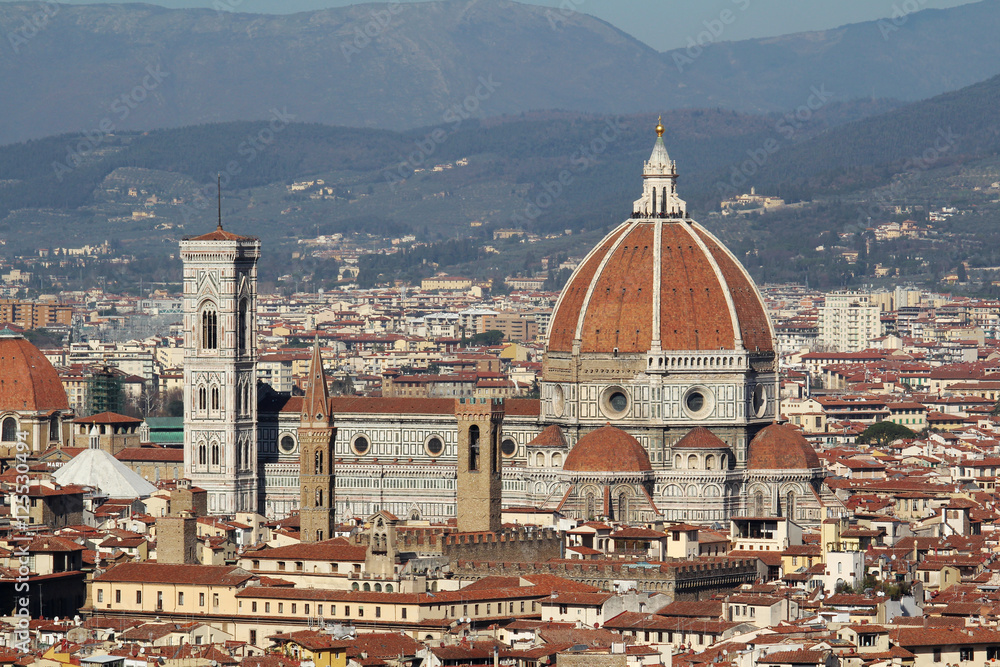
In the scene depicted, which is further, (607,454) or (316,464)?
(607,454)

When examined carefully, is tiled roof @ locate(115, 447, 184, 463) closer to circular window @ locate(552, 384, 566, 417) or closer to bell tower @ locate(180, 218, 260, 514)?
bell tower @ locate(180, 218, 260, 514)

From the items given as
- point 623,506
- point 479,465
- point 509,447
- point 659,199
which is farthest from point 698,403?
point 479,465

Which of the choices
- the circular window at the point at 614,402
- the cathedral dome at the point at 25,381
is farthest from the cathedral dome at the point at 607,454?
the cathedral dome at the point at 25,381

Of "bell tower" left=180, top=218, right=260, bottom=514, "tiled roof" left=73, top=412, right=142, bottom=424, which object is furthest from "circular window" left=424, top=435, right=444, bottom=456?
"tiled roof" left=73, top=412, right=142, bottom=424

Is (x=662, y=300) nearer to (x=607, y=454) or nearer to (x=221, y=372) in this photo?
(x=607, y=454)

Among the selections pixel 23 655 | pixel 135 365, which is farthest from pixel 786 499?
pixel 135 365

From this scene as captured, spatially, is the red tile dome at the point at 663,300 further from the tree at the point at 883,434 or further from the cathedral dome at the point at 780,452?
the tree at the point at 883,434
